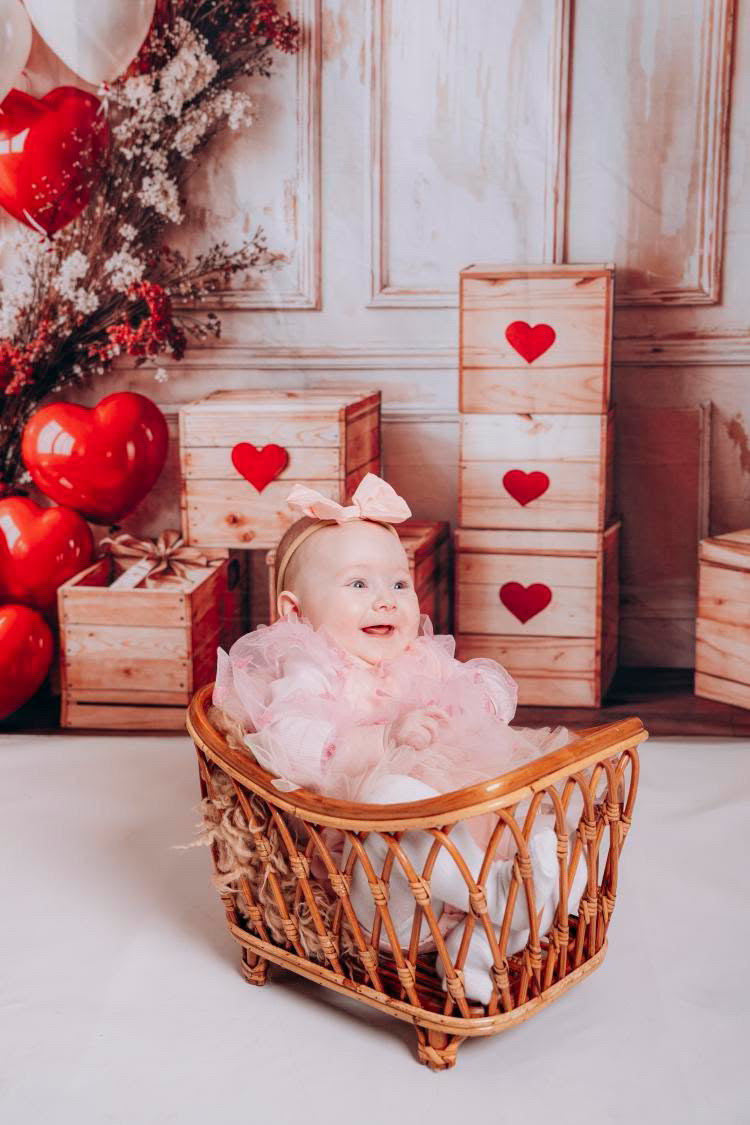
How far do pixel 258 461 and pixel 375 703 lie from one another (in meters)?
1.16

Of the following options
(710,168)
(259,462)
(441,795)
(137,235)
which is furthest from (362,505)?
(710,168)

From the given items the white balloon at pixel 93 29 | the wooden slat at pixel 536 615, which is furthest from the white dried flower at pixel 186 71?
the wooden slat at pixel 536 615

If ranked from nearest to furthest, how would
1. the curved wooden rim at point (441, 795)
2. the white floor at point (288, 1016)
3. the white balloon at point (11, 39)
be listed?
the curved wooden rim at point (441, 795)
the white floor at point (288, 1016)
the white balloon at point (11, 39)

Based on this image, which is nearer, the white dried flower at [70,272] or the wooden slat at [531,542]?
the wooden slat at [531,542]

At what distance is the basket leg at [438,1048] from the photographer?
1.41 m

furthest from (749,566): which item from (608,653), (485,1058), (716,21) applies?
(485,1058)

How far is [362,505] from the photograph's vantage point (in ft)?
5.80

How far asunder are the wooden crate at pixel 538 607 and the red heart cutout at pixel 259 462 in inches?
17.8

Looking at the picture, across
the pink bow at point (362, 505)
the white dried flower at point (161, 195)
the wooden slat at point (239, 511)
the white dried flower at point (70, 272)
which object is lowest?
the wooden slat at point (239, 511)

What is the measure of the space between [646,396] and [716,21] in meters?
0.87

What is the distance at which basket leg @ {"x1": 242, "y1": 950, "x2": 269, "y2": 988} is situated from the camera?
5.30 feet

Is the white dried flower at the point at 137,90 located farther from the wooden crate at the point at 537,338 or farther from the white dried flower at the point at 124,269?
the wooden crate at the point at 537,338

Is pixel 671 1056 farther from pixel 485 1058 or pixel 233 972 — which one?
pixel 233 972

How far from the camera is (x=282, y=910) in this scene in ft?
4.87
